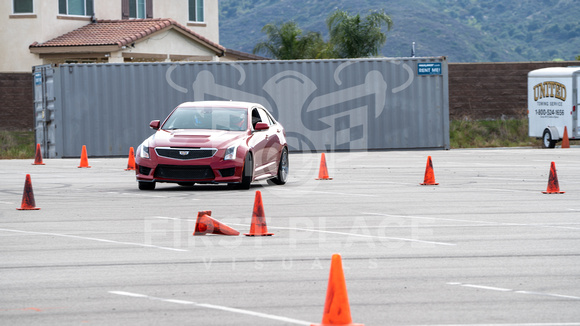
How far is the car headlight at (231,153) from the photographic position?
54.5ft

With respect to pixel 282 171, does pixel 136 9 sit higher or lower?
higher

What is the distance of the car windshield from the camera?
59.0 ft

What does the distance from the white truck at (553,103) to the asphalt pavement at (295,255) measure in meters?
13.2

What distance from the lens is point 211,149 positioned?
1667 centimetres

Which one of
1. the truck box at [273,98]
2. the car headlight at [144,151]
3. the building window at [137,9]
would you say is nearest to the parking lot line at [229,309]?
the car headlight at [144,151]

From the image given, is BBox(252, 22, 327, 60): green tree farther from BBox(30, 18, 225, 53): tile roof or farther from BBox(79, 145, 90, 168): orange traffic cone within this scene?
BBox(79, 145, 90, 168): orange traffic cone

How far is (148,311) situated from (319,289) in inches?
58.1

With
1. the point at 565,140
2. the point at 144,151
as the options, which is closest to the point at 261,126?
the point at 144,151

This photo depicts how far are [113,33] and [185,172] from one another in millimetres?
23040

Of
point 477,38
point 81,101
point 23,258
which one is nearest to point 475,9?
point 477,38

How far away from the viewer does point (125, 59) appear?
131 feet

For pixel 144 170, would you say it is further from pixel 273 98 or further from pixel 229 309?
pixel 273 98

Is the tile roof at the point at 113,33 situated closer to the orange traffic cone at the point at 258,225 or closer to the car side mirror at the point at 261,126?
the car side mirror at the point at 261,126

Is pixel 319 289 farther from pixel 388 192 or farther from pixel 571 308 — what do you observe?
pixel 388 192
